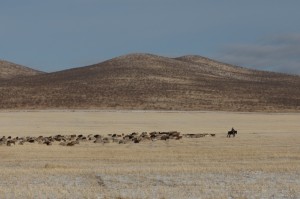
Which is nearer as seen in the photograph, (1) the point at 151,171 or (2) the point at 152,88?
(1) the point at 151,171

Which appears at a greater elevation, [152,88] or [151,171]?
[152,88]

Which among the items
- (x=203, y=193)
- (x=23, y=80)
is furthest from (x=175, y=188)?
(x=23, y=80)

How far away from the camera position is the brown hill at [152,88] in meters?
126

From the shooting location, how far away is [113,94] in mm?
133750

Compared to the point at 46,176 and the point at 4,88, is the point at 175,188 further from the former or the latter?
the point at 4,88

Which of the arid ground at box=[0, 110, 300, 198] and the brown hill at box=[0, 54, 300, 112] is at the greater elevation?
the brown hill at box=[0, 54, 300, 112]

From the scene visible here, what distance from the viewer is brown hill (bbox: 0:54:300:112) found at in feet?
412

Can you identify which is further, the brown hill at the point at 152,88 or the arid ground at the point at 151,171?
the brown hill at the point at 152,88

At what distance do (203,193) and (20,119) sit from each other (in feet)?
239

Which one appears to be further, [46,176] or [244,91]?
[244,91]

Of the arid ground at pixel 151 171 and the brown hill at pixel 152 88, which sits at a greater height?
the brown hill at pixel 152 88

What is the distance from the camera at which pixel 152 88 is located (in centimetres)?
14088

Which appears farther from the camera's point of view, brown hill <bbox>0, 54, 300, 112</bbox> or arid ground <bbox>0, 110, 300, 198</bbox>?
brown hill <bbox>0, 54, 300, 112</bbox>

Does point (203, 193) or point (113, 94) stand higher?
point (113, 94)
